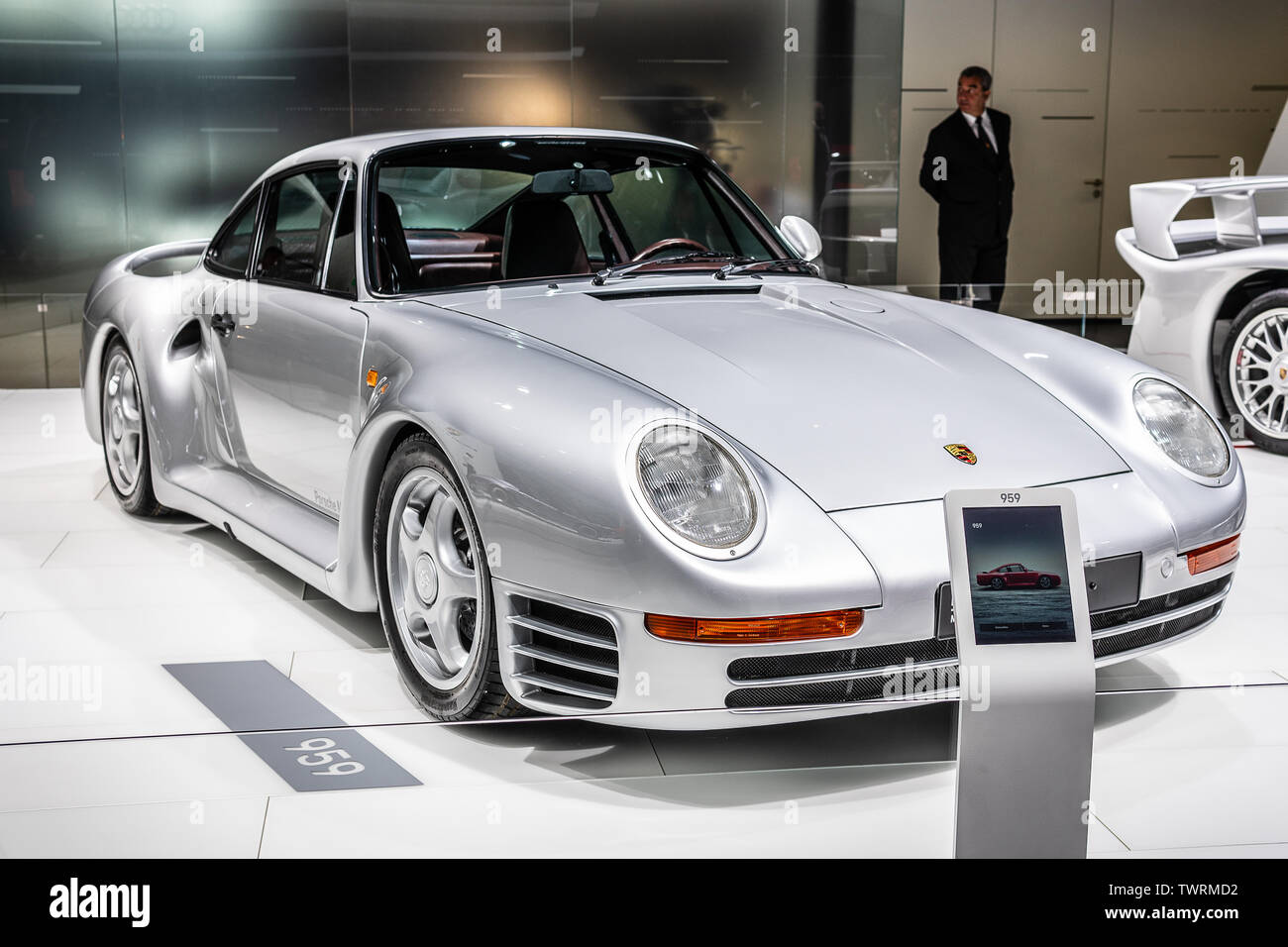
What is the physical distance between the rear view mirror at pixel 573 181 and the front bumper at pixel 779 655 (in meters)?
1.49

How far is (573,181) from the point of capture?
349 cm

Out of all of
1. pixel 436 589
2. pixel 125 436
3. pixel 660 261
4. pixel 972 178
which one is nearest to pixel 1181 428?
pixel 660 261

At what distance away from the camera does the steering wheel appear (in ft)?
11.1

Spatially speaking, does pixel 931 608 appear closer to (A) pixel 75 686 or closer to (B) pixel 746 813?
(B) pixel 746 813

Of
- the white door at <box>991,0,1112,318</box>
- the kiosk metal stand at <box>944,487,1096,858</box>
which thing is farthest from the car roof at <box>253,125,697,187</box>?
the white door at <box>991,0,1112,318</box>

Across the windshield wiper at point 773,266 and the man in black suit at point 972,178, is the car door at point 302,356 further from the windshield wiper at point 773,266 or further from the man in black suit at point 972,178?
the man in black suit at point 972,178

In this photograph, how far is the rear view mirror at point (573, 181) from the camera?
136 inches

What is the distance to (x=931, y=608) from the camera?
2.19 m

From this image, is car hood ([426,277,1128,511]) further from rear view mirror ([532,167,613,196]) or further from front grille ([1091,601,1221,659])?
rear view mirror ([532,167,613,196])

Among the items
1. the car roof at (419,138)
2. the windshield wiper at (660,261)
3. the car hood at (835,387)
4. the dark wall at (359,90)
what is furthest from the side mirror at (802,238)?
the dark wall at (359,90)

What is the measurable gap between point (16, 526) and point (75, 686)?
169cm

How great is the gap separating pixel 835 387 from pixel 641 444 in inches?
19.9

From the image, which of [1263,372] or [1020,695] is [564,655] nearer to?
[1020,695]
